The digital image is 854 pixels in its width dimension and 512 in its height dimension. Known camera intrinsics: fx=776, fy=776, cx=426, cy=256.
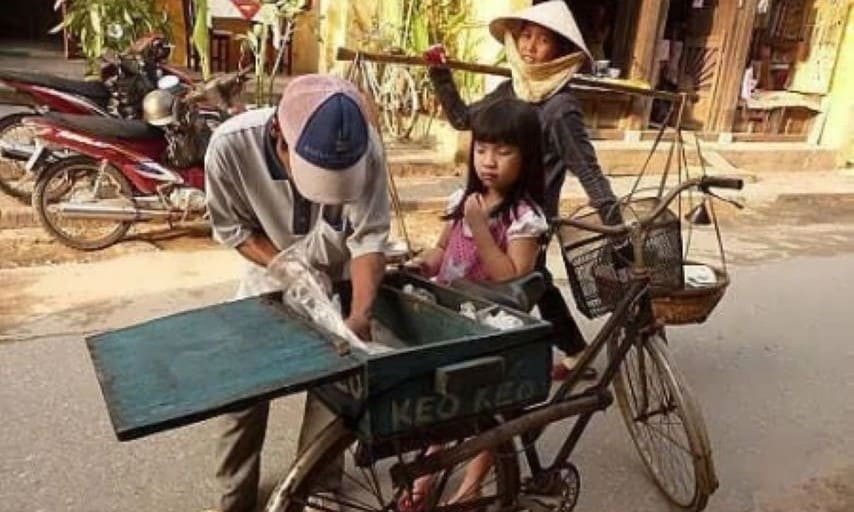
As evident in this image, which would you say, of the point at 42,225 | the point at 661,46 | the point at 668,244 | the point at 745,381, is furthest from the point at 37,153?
the point at 661,46

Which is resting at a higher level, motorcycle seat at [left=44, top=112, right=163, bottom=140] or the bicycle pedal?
motorcycle seat at [left=44, top=112, right=163, bottom=140]

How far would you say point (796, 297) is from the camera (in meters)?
5.37

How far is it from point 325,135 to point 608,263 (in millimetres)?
1282

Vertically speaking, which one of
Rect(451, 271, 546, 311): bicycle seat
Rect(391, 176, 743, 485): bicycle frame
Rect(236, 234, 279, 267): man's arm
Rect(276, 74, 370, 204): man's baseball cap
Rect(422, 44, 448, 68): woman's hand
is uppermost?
Rect(422, 44, 448, 68): woman's hand

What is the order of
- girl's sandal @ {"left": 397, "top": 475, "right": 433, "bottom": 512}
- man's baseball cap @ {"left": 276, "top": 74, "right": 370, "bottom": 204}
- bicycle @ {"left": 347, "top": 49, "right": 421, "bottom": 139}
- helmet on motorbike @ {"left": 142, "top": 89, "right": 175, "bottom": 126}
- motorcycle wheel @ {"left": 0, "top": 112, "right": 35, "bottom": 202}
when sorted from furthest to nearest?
1. bicycle @ {"left": 347, "top": 49, "right": 421, "bottom": 139}
2. motorcycle wheel @ {"left": 0, "top": 112, "right": 35, "bottom": 202}
3. helmet on motorbike @ {"left": 142, "top": 89, "right": 175, "bottom": 126}
4. girl's sandal @ {"left": 397, "top": 475, "right": 433, "bottom": 512}
5. man's baseball cap @ {"left": 276, "top": 74, "right": 370, "bottom": 204}

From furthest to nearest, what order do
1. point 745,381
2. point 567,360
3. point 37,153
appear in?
point 37,153 → point 745,381 → point 567,360

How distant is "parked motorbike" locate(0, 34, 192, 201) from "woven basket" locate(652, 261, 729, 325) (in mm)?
4093

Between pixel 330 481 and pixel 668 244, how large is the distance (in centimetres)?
136

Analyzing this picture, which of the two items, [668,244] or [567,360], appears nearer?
[668,244]

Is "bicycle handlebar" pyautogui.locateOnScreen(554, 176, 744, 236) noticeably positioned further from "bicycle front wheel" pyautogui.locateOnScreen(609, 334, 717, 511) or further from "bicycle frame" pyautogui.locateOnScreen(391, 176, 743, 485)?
"bicycle front wheel" pyautogui.locateOnScreen(609, 334, 717, 511)

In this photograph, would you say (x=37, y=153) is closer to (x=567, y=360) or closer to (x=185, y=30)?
(x=567, y=360)

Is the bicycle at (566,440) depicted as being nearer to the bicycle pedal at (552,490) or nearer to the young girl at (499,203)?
the bicycle pedal at (552,490)

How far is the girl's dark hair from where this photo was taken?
2428 mm

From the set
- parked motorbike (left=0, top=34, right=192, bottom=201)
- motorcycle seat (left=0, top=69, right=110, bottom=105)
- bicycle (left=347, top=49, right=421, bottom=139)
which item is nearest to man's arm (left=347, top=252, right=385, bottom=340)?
parked motorbike (left=0, top=34, right=192, bottom=201)
